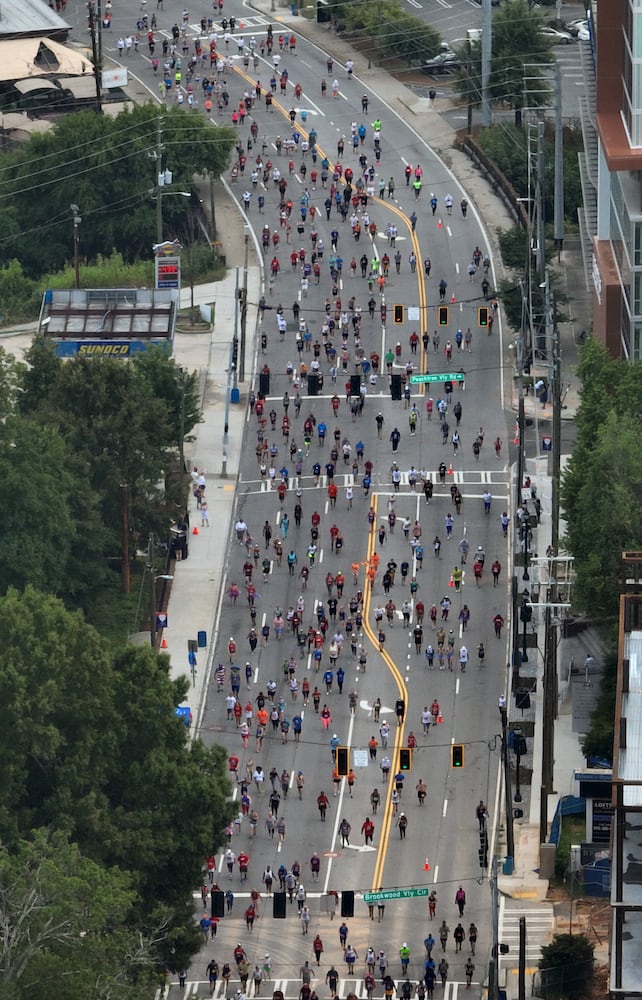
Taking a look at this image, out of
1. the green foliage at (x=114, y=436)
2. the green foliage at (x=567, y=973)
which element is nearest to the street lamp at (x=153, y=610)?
the green foliage at (x=114, y=436)

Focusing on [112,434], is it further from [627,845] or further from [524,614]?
[627,845]

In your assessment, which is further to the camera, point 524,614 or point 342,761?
point 524,614

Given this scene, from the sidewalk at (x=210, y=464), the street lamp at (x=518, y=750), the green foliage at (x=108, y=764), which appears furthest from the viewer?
the sidewalk at (x=210, y=464)

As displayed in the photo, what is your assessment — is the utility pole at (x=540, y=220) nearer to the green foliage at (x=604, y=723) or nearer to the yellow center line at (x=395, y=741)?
the yellow center line at (x=395, y=741)

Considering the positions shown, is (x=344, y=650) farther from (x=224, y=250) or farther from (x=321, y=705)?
(x=224, y=250)

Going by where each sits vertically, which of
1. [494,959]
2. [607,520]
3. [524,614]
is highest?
[607,520]

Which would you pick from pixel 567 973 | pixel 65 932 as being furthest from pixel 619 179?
pixel 65 932

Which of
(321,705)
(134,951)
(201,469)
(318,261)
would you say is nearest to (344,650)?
(321,705)
